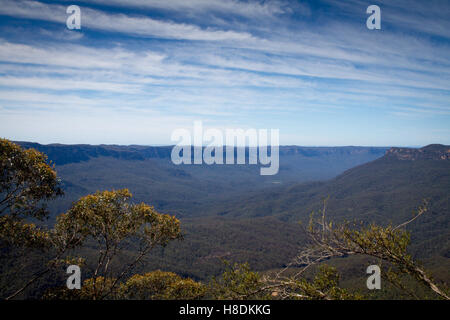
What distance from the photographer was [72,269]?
1125cm

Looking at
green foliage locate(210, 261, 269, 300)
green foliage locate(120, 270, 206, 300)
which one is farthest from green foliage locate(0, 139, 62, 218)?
green foliage locate(210, 261, 269, 300)

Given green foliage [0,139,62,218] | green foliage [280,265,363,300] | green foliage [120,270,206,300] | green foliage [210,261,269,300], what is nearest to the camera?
green foliage [280,265,363,300]

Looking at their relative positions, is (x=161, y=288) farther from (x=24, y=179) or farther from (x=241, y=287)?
(x=24, y=179)

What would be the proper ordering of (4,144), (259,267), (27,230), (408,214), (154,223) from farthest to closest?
(408,214), (259,267), (154,223), (27,230), (4,144)

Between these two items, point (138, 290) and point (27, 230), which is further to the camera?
point (138, 290)

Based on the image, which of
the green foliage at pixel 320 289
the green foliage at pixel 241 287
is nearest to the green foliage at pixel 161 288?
the green foliage at pixel 241 287

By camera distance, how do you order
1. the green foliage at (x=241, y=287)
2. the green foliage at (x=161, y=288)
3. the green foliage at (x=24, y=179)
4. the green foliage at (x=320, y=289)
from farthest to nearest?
the green foliage at (x=161, y=288) → the green foliage at (x=24, y=179) → the green foliage at (x=241, y=287) → the green foliage at (x=320, y=289)

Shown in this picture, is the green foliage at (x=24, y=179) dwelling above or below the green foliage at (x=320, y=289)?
above

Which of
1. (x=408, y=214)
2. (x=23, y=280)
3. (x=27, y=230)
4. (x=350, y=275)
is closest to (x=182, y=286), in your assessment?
(x=27, y=230)

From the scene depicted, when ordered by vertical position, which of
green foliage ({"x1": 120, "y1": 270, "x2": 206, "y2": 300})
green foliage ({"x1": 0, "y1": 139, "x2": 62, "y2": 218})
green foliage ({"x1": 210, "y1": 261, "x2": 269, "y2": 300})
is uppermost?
green foliage ({"x1": 0, "y1": 139, "x2": 62, "y2": 218})

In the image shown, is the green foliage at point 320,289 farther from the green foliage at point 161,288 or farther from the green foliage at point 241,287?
the green foliage at point 161,288

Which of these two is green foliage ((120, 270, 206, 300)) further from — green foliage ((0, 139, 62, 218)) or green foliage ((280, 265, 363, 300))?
green foliage ((280, 265, 363, 300))
